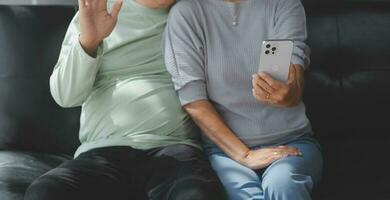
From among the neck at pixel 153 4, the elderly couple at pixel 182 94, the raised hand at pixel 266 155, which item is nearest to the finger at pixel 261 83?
the elderly couple at pixel 182 94

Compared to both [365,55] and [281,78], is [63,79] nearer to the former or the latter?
[281,78]

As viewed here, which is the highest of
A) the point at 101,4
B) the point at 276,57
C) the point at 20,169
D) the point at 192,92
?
the point at 101,4

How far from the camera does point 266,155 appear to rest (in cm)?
155

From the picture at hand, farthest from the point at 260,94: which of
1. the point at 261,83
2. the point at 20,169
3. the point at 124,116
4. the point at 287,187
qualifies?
the point at 20,169

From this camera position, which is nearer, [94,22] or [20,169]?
[94,22]

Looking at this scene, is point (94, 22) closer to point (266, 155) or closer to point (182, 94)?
point (182, 94)

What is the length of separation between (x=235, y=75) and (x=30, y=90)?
64 cm

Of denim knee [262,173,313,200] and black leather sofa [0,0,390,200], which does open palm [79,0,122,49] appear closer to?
black leather sofa [0,0,390,200]

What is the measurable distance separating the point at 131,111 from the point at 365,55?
Answer: 79 cm

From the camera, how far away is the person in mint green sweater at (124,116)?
1452 mm

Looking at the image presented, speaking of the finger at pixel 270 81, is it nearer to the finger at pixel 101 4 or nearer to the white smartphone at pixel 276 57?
the white smartphone at pixel 276 57

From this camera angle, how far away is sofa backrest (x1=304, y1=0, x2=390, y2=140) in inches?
76.4

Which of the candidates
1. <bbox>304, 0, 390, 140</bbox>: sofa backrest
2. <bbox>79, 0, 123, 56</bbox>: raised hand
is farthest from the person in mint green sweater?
<bbox>304, 0, 390, 140</bbox>: sofa backrest

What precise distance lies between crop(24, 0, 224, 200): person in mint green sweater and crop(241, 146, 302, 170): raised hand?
11 cm
